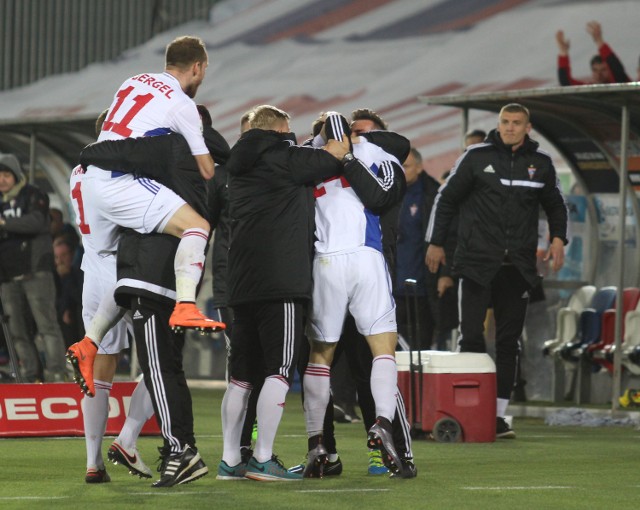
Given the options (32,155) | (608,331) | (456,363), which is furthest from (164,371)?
(32,155)

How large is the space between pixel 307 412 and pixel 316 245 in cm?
79

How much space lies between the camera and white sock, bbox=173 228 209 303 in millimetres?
6711

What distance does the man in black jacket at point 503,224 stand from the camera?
10.4m

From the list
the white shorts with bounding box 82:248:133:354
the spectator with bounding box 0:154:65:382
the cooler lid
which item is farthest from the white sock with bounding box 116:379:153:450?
the spectator with bounding box 0:154:65:382

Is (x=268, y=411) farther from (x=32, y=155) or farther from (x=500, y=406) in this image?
(x=32, y=155)

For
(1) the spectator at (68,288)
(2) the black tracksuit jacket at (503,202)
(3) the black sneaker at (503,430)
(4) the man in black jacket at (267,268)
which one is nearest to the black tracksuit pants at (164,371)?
(4) the man in black jacket at (267,268)

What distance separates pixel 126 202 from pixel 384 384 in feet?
4.94

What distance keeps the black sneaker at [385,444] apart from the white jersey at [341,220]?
885 millimetres

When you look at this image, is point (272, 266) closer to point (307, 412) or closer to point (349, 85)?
point (307, 412)

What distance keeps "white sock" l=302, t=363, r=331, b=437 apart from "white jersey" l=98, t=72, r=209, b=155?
4.23 ft

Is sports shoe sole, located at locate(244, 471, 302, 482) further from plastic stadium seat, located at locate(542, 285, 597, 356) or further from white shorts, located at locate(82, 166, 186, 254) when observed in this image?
plastic stadium seat, located at locate(542, 285, 597, 356)

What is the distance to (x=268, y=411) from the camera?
7.16 meters

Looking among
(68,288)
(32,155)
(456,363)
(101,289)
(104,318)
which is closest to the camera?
(104,318)

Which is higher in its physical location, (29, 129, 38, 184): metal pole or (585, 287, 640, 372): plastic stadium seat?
(29, 129, 38, 184): metal pole
